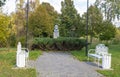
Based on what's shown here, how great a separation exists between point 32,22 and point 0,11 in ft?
52.6

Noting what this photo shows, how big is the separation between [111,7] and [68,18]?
21.5 metres

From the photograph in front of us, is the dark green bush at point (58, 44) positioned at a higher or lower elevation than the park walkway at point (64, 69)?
higher

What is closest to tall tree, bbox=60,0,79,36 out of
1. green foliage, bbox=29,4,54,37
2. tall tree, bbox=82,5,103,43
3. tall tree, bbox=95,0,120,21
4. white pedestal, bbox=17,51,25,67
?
tall tree, bbox=82,5,103,43

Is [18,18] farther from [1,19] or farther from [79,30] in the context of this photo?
[1,19]

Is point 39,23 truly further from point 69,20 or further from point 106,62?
point 106,62

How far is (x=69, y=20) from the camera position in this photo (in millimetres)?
51438

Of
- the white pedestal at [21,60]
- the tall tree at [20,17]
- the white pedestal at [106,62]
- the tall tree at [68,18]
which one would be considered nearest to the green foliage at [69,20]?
the tall tree at [68,18]

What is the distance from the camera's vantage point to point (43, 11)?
3981cm

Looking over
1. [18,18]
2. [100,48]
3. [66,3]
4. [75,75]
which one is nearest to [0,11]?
[100,48]

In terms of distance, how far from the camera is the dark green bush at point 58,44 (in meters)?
27.9

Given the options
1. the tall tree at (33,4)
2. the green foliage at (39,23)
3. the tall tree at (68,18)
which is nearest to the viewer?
the green foliage at (39,23)

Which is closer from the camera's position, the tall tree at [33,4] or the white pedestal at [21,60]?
the white pedestal at [21,60]

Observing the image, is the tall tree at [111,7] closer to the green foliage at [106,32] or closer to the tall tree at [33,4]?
the green foliage at [106,32]

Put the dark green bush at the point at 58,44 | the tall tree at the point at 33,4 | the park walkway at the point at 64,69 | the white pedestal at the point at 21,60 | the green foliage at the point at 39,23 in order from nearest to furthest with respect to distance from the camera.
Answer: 1. the park walkway at the point at 64,69
2. the white pedestal at the point at 21,60
3. the dark green bush at the point at 58,44
4. the green foliage at the point at 39,23
5. the tall tree at the point at 33,4
